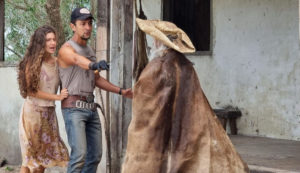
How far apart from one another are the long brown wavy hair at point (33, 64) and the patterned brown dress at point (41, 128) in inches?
3.2

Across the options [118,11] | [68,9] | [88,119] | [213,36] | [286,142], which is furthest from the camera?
[68,9]

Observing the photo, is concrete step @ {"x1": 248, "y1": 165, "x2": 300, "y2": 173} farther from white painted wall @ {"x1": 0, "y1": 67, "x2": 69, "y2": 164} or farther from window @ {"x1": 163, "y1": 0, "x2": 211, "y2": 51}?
white painted wall @ {"x1": 0, "y1": 67, "x2": 69, "y2": 164}

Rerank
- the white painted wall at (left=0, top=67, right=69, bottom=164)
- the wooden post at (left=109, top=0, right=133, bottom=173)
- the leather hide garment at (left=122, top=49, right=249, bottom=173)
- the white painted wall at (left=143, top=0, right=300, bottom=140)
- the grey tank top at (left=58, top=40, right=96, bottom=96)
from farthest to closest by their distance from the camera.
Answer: the white painted wall at (left=0, top=67, right=69, bottom=164) < the white painted wall at (left=143, top=0, right=300, bottom=140) < the wooden post at (left=109, top=0, right=133, bottom=173) < the grey tank top at (left=58, top=40, right=96, bottom=96) < the leather hide garment at (left=122, top=49, right=249, bottom=173)

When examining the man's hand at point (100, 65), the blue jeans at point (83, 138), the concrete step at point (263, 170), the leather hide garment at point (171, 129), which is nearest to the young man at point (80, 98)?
the blue jeans at point (83, 138)

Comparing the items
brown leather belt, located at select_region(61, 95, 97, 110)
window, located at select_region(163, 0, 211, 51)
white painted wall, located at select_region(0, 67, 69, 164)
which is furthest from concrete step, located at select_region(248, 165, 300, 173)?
white painted wall, located at select_region(0, 67, 69, 164)

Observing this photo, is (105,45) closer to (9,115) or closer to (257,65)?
(257,65)

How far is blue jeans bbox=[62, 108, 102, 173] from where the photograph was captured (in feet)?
17.7

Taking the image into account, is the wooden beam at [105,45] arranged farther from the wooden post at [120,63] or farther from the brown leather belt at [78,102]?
the brown leather belt at [78,102]

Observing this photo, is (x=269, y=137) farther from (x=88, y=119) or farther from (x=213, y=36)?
(x=88, y=119)

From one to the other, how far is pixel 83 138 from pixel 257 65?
12.3 feet

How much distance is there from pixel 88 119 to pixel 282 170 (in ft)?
6.48

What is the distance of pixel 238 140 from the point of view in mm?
8008

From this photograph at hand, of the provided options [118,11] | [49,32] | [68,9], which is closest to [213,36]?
[118,11]

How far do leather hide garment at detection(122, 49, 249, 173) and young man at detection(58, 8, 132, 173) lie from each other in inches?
71.1
